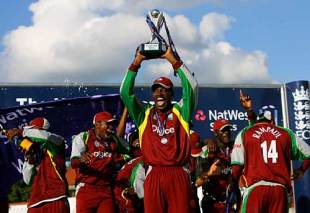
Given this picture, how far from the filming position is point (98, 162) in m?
8.10

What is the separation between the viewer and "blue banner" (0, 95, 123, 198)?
35.0 ft

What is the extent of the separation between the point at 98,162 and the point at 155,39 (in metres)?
2.66

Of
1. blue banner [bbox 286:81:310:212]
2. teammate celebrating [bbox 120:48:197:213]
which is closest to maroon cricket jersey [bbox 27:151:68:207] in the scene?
teammate celebrating [bbox 120:48:197:213]

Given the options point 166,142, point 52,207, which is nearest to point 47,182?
point 52,207

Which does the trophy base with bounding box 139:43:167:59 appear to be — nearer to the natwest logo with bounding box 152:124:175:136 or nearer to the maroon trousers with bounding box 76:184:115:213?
the natwest logo with bounding box 152:124:175:136

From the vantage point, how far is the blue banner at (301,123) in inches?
470

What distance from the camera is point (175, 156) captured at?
5.87 meters

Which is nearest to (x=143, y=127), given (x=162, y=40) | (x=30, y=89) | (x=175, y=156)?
(x=175, y=156)

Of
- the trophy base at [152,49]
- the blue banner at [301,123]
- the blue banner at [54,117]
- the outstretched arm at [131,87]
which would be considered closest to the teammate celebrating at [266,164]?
the outstretched arm at [131,87]

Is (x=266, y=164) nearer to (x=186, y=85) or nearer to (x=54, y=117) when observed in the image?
(x=186, y=85)

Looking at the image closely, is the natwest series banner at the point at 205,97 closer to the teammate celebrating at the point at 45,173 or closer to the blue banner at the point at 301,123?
the blue banner at the point at 301,123

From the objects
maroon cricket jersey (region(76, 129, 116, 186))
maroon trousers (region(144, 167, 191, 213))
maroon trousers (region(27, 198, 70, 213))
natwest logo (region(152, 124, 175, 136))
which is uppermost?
natwest logo (region(152, 124, 175, 136))

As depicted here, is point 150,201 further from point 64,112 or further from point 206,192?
point 64,112

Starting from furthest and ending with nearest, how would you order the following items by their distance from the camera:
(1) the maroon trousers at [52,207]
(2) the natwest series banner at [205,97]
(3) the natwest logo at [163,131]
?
(2) the natwest series banner at [205,97] < (1) the maroon trousers at [52,207] < (3) the natwest logo at [163,131]
